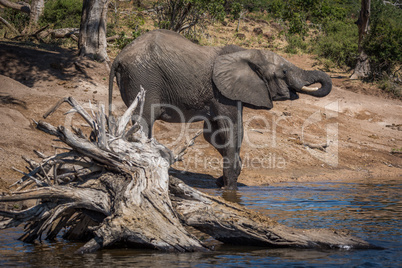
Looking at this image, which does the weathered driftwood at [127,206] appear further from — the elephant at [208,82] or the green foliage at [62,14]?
the green foliage at [62,14]

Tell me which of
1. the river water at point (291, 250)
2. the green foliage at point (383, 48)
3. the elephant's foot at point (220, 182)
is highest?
the green foliage at point (383, 48)

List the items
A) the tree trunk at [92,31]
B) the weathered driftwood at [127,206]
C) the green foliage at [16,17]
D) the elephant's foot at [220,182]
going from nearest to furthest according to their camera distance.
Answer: the weathered driftwood at [127,206] → the elephant's foot at [220,182] → the tree trunk at [92,31] → the green foliage at [16,17]

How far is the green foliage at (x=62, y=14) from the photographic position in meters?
21.4

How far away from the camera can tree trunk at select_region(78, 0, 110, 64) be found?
1538 cm

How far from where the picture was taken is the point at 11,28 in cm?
1800

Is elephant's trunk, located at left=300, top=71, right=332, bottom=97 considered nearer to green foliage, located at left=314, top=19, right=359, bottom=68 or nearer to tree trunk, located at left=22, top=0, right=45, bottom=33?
green foliage, located at left=314, top=19, right=359, bottom=68

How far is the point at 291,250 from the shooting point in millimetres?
5355

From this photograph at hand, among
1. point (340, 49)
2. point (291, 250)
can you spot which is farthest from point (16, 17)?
point (291, 250)

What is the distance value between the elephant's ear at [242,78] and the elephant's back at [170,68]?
21 cm

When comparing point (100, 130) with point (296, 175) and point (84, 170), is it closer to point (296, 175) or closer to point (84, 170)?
point (84, 170)

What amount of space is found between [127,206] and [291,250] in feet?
5.59

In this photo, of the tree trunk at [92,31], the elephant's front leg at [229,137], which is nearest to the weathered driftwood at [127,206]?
the elephant's front leg at [229,137]

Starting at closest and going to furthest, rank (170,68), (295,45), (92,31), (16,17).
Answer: (170,68) → (92,31) → (16,17) → (295,45)

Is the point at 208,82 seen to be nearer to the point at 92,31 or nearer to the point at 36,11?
the point at 92,31
